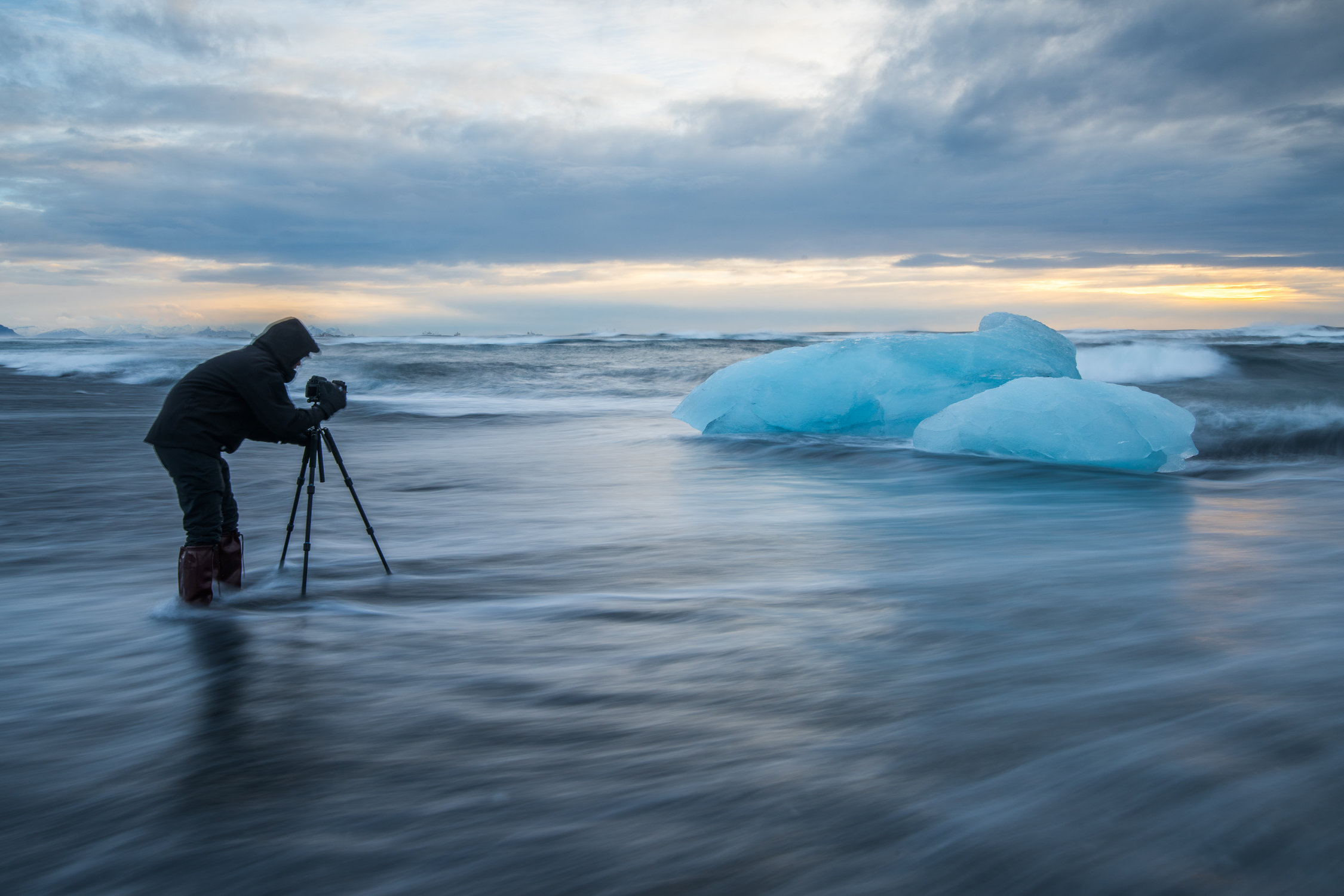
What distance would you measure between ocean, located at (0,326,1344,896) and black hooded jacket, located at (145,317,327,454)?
90 cm

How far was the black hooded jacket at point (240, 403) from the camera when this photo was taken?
421 centimetres

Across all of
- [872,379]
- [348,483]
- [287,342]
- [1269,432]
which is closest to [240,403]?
[287,342]

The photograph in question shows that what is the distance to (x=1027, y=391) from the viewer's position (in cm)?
988

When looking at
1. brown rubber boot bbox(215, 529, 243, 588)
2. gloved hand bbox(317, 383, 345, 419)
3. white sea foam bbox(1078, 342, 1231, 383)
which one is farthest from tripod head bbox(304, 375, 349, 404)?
white sea foam bbox(1078, 342, 1231, 383)

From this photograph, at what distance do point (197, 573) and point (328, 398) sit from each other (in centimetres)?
114

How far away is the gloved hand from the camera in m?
4.31

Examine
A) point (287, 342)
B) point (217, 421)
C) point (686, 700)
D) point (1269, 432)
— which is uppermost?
point (287, 342)

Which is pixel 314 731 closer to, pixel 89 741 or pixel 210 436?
pixel 89 741

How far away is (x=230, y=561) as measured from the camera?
4691 mm

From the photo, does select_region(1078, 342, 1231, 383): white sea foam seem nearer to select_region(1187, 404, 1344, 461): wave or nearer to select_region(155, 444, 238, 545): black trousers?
select_region(1187, 404, 1344, 461): wave

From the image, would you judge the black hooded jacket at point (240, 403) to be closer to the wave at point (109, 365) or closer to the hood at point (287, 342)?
the hood at point (287, 342)

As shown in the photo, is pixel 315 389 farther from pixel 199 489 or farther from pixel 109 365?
pixel 109 365

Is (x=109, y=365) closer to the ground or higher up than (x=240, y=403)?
higher up

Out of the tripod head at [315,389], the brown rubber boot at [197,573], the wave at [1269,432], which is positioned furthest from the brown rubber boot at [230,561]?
the wave at [1269,432]
